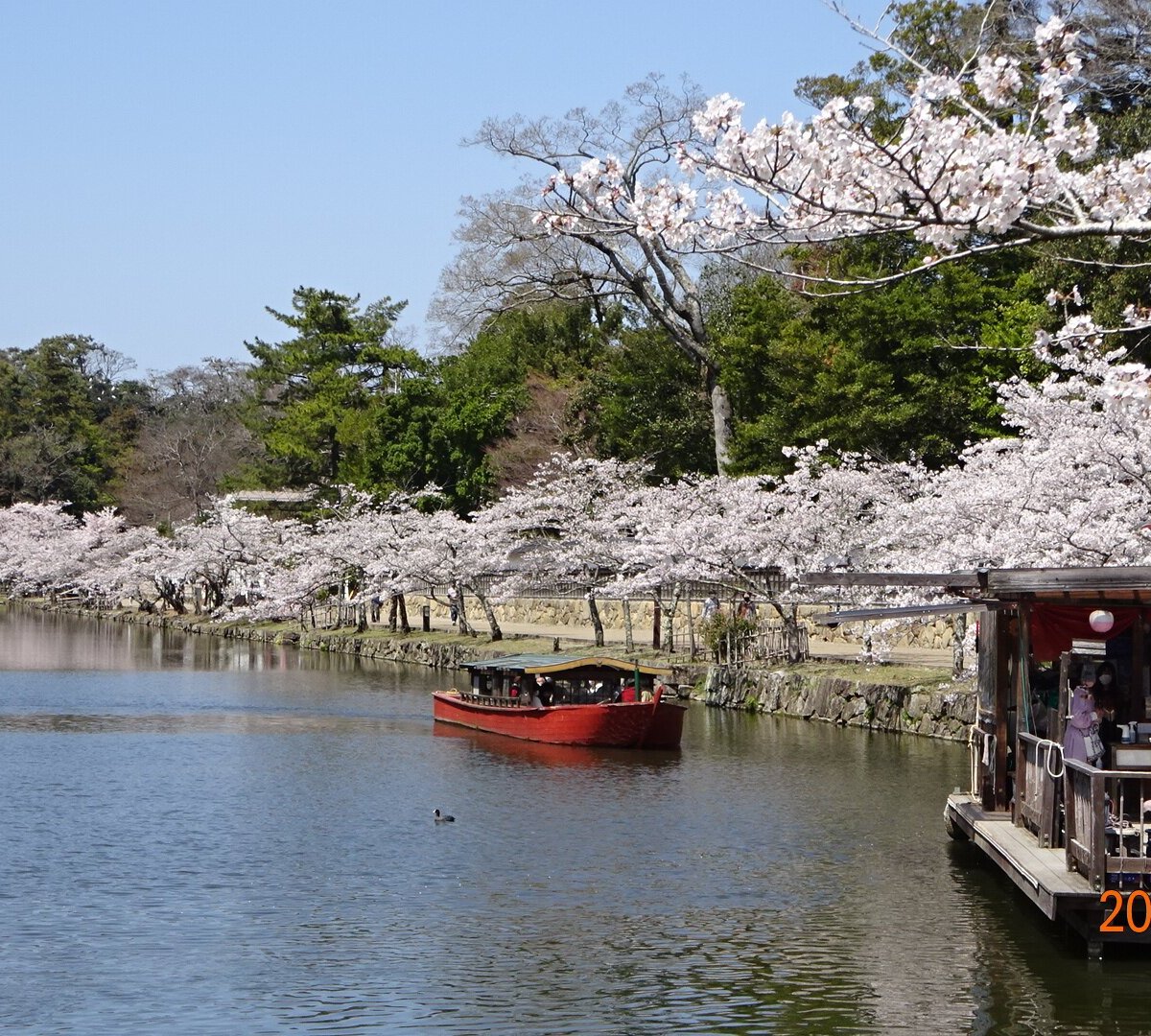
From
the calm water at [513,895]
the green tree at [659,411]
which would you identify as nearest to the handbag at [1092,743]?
the calm water at [513,895]

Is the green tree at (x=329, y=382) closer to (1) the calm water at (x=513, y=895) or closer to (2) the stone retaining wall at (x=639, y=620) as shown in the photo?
(2) the stone retaining wall at (x=639, y=620)

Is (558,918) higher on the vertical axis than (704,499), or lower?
lower

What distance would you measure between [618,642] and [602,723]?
620 inches

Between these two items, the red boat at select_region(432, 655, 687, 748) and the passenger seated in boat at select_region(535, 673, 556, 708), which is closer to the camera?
the red boat at select_region(432, 655, 687, 748)

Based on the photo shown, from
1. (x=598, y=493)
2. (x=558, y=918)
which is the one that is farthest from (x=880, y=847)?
(x=598, y=493)

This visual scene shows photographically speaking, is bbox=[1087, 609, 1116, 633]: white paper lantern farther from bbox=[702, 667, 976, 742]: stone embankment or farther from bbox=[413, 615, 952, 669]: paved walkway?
bbox=[413, 615, 952, 669]: paved walkway

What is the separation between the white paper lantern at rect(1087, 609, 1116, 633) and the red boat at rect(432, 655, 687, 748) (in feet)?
41.9

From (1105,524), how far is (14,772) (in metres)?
17.7

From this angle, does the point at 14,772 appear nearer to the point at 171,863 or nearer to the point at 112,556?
the point at 171,863

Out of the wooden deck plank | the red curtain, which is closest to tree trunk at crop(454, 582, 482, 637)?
the wooden deck plank

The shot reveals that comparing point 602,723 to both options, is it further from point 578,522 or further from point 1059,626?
point 578,522

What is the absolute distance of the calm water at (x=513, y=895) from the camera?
11617 mm

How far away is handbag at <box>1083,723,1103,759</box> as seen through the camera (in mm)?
12922

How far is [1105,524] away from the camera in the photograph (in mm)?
21734
